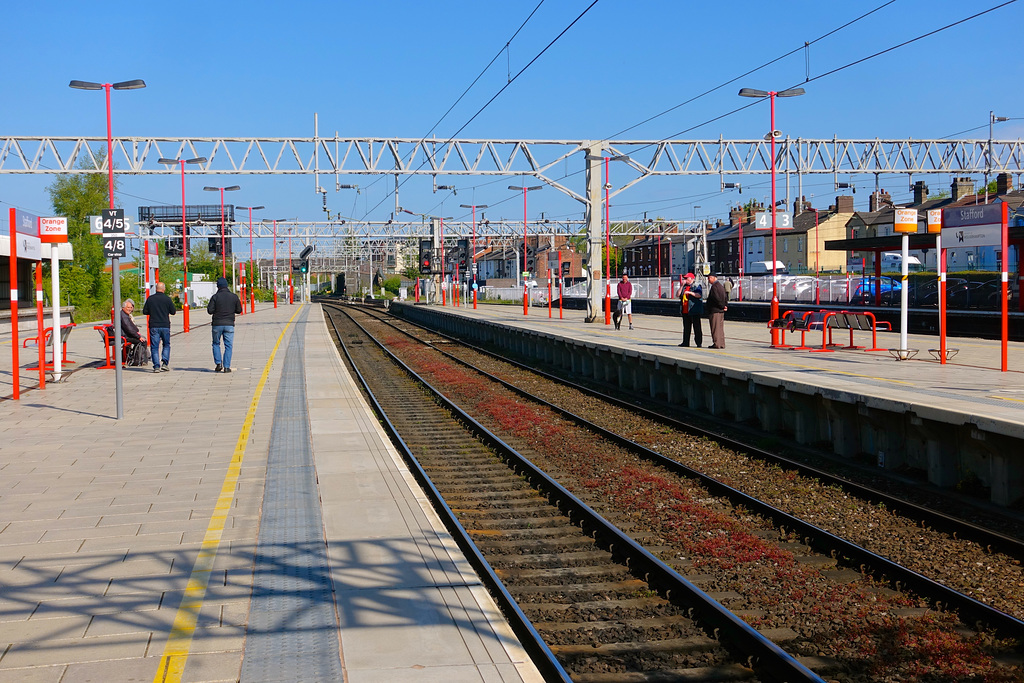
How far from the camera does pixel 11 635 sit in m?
5.14

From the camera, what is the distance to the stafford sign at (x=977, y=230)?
1723 cm

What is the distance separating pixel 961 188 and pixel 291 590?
76.8m

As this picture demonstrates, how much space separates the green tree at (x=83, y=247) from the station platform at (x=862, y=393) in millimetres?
39592

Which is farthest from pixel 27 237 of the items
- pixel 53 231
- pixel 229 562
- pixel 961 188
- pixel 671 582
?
pixel 961 188

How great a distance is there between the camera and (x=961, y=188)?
72875mm

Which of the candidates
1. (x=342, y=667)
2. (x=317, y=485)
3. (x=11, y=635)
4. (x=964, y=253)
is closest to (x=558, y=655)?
(x=342, y=667)

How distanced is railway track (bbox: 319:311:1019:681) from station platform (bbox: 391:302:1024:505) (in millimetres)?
2636

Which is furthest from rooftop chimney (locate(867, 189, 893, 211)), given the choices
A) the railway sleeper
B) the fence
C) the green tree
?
the railway sleeper

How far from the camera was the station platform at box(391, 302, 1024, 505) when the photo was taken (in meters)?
9.91

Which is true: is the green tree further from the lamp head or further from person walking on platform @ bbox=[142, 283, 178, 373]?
person walking on platform @ bbox=[142, 283, 178, 373]

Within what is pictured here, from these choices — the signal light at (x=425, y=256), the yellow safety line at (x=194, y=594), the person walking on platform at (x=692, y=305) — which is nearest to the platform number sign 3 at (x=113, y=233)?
the yellow safety line at (x=194, y=594)

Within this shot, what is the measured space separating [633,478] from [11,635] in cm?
657

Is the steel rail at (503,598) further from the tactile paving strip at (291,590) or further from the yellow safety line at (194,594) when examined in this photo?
the yellow safety line at (194,594)

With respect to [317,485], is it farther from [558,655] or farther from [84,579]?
[558,655]
